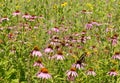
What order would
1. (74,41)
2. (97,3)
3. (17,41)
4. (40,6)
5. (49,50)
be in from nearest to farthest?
1. (49,50)
2. (17,41)
3. (74,41)
4. (40,6)
5. (97,3)

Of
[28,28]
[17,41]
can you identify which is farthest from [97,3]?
[17,41]

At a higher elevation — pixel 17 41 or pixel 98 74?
pixel 17 41

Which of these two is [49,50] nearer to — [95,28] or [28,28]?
[28,28]

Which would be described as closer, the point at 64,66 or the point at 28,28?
the point at 64,66

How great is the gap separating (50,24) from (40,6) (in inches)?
60.4

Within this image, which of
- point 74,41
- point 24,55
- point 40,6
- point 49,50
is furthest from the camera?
point 40,6

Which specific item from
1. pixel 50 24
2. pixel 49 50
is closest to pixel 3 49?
pixel 49 50

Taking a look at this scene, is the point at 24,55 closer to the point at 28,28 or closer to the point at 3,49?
the point at 3,49

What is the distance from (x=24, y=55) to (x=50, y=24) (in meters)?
2.13

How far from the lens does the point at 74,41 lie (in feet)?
16.0

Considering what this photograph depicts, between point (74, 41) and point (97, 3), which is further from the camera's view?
point (97, 3)

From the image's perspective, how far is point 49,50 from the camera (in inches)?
154

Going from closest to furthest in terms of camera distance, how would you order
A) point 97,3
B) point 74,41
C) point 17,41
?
1. point 17,41
2. point 74,41
3. point 97,3

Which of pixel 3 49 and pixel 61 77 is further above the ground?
pixel 3 49
